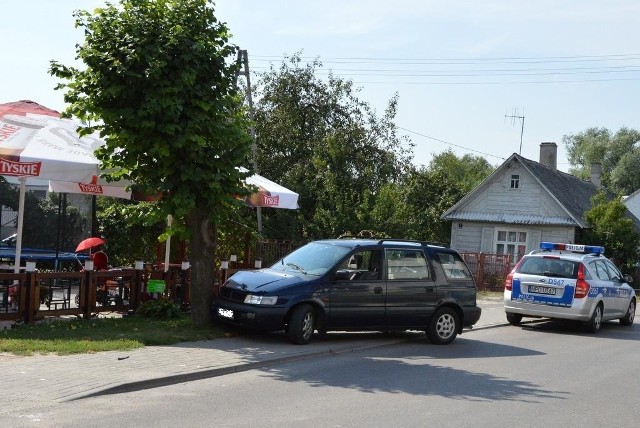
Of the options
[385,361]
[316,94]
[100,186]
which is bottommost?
[385,361]

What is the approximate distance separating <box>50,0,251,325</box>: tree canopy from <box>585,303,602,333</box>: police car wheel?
27.9 feet

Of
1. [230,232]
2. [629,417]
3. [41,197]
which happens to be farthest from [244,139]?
[41,197]

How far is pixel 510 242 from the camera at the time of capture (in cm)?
3750

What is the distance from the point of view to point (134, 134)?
11.7m

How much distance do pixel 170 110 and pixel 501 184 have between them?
93.9ft

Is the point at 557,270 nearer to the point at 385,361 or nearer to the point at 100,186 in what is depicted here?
the point at 385,361

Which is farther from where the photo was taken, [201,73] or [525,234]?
[525,234]

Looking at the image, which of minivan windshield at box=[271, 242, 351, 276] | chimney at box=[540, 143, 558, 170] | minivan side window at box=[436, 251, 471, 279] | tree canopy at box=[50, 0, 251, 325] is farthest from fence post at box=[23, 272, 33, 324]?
chimney at box=[540, 143, 558, 170]

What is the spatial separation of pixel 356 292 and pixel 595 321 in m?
6.83

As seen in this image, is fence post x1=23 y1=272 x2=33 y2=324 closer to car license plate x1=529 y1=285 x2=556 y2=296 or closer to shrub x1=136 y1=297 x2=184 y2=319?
shrub x1=136 y1=297 x2=184 y2=319

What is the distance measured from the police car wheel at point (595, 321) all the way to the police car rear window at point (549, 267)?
3.26 feet

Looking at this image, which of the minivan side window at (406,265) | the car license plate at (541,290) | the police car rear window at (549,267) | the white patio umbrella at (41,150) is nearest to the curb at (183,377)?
the minivan side window at (406,265)

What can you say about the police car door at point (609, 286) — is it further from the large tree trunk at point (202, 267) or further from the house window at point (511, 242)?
the house window at point (511, 242)

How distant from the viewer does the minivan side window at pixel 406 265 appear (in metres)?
13.1
